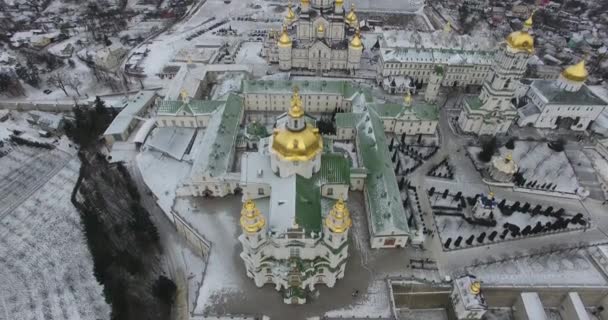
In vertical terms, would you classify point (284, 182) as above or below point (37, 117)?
above

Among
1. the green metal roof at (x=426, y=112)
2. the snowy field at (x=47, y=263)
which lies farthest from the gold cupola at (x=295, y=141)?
the green metal roof at (x=426, y=112)

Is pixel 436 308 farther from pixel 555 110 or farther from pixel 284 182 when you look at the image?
pixel 555 110

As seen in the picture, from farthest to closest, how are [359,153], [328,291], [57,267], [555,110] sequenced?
[555,110]
[359,153]
[57,267]
[328,291]

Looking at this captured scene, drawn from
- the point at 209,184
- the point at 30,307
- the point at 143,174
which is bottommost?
the point at 30,307

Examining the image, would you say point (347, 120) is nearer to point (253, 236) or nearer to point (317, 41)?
point (317, 41)

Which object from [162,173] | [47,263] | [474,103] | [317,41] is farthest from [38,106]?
[474,103]

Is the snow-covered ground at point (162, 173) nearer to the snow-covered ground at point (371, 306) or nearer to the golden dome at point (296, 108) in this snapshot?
the golden dome at point (296, 108)

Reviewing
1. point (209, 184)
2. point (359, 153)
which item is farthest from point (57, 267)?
point (359, 153)
